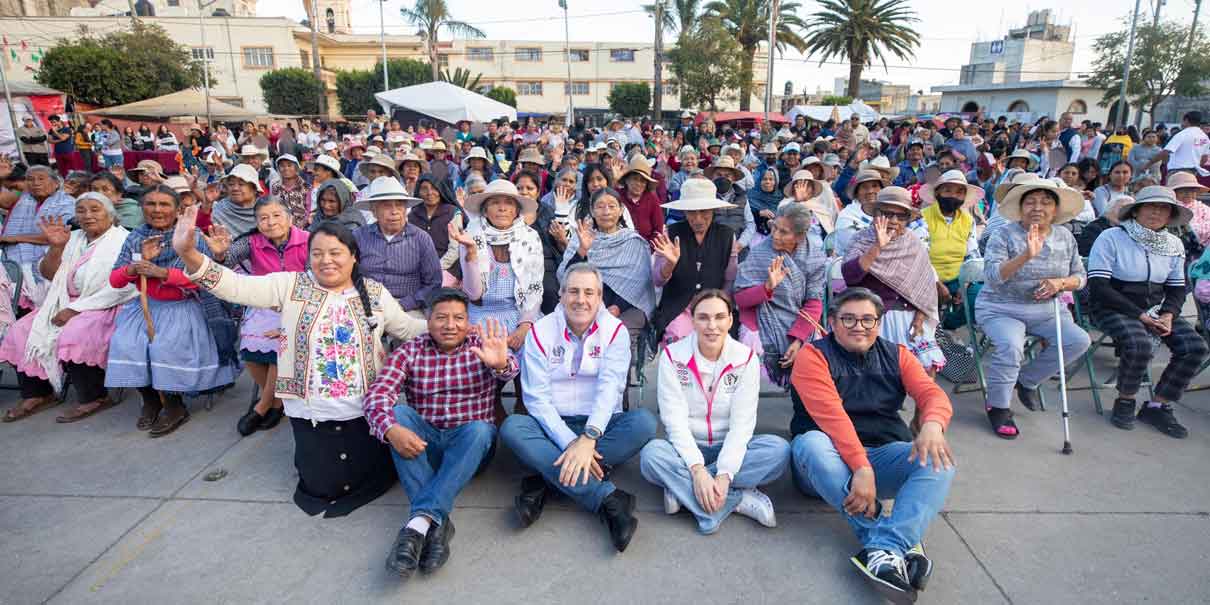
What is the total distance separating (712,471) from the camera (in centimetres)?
313

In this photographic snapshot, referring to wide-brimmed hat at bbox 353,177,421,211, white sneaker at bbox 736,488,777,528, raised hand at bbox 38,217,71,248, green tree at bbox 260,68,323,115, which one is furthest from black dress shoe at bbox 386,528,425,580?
green tree at bbox 260,68,323,115

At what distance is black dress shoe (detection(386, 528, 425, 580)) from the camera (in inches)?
103

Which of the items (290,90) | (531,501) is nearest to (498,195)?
(531,501)

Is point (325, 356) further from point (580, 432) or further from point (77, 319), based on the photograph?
point (77, 319)

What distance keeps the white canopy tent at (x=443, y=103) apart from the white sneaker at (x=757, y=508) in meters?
17.0

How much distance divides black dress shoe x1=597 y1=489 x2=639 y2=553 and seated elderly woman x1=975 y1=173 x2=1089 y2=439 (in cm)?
261

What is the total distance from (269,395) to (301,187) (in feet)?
10.7

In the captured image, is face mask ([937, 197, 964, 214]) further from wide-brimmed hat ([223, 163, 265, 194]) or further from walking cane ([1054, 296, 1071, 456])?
wide-brimmed hat ([223, 163, 265, 194])

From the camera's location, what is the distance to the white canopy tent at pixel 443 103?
1858cm

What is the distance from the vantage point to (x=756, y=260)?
415 cm

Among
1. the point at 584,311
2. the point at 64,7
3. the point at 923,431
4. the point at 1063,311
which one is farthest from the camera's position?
the point at 64,7

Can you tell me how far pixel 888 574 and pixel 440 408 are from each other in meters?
2.19

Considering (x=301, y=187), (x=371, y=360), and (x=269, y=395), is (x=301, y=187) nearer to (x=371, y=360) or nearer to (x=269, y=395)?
(x=269, y=395)

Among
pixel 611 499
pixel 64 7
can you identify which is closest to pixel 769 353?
pixel 611 499
